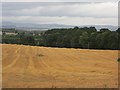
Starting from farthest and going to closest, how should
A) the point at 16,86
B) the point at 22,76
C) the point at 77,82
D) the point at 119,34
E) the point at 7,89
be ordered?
the point at 119,34, the point at 22,76, the point at 77,82, the point at 16,86, the point at 7,89

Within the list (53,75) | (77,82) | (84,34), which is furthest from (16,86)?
(84,34)

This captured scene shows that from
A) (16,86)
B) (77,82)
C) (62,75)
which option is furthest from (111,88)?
(62,75)

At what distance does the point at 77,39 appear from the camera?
53.2 metres

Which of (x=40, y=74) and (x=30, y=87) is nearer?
(x=30, y=87)

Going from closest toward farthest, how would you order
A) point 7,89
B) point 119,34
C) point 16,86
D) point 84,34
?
point 7,89 < point 16,86 < point 119,34 < point 84,34

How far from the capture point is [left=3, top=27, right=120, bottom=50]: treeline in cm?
4675

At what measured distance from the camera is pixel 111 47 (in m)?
45.7

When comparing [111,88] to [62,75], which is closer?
[111,88]

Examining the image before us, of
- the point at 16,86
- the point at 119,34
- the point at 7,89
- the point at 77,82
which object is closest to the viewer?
the point at 7,89

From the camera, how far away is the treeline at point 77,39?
4675 cm

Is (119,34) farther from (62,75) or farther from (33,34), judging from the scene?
(62,75)

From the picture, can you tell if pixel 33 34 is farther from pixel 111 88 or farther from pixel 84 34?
pixel 111 88

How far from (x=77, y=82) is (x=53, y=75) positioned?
2727 mm

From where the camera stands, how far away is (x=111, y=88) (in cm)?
1256
